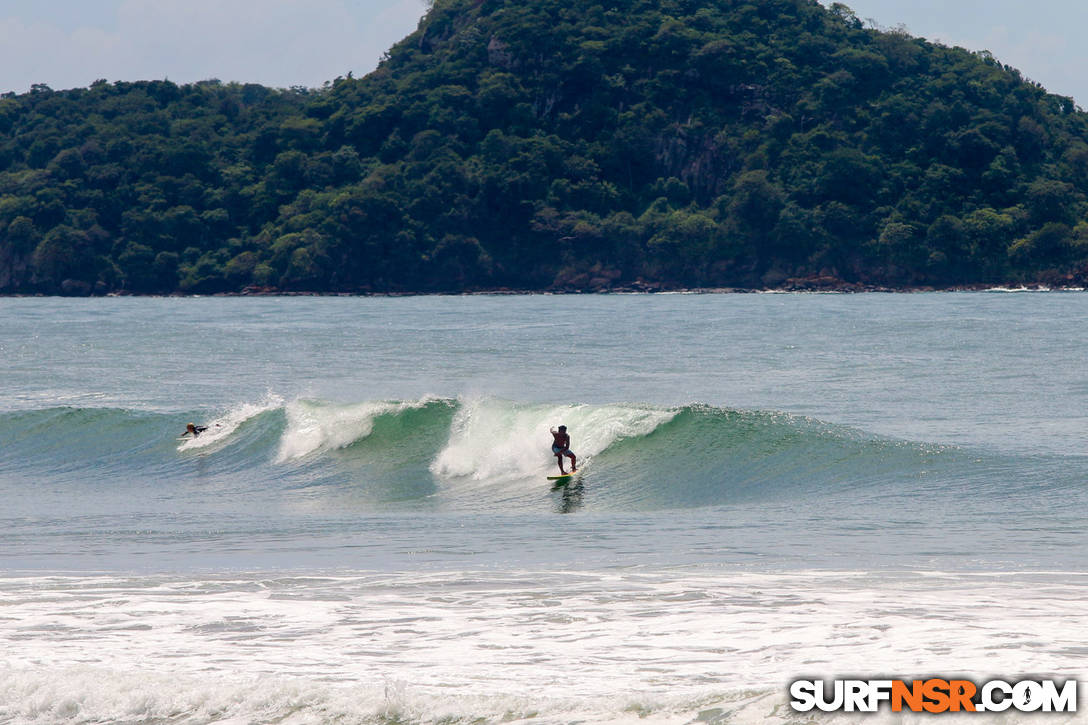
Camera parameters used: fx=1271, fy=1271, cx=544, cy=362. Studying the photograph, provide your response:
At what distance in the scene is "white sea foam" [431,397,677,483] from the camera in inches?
766

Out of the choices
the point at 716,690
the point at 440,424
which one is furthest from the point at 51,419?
the point at 716,690

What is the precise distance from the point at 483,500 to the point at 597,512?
202cm

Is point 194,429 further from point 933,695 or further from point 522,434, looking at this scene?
point 933,695

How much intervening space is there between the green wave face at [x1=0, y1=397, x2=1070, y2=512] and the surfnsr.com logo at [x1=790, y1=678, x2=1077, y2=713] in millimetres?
8166

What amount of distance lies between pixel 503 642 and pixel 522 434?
11937 mm

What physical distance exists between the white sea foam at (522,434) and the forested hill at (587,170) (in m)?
94.5

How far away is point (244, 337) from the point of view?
173 feet

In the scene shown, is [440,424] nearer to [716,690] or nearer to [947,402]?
[947,402]

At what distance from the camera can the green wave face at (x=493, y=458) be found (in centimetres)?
1695

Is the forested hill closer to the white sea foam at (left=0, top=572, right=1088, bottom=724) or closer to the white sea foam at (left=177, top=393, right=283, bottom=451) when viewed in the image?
the white sea foam at (left=177, top=393, right=283, bottom=451)

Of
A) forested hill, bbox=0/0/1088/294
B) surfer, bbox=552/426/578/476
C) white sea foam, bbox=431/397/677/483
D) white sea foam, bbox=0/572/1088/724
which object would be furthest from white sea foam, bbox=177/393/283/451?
forested hill, bbox=0/0/1088/294

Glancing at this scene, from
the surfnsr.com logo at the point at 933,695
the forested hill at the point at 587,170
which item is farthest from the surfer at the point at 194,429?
the forested hill at the point at 587,170

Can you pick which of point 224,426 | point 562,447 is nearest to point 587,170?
point 224,426

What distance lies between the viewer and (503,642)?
863 cm
